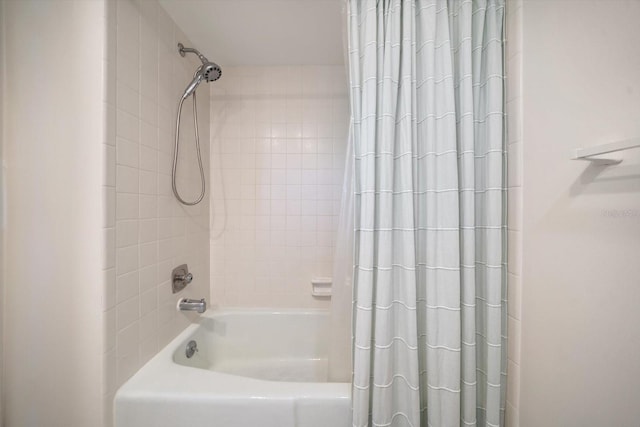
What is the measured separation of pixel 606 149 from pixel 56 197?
1.50 metres

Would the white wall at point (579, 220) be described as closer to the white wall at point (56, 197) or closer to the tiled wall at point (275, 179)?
the tiled wall at point (275, 179)

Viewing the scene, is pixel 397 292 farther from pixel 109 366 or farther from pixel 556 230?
pixel 109 366

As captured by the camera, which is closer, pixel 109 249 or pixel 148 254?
pixel 109 249

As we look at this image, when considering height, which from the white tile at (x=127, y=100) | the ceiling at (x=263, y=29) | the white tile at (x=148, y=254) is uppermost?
the ceiling at (x=263, y=29)

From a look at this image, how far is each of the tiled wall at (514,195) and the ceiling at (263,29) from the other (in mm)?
632

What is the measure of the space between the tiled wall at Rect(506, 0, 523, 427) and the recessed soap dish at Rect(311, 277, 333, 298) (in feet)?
3.21

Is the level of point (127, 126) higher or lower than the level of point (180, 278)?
higher

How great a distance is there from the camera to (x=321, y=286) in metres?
1.57

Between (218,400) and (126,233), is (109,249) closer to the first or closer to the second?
(126,233)

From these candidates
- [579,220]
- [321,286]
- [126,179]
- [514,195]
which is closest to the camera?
[579,220]

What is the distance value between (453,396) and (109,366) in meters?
1.16

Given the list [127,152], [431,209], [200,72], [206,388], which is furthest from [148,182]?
[431,209]

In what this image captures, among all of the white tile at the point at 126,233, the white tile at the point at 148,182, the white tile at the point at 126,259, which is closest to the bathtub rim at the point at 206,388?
the white tile at the point at 126,259

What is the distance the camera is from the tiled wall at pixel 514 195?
2.39 feet
